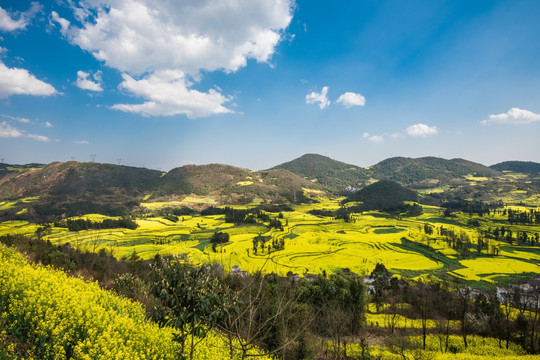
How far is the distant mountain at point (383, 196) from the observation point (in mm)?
157688

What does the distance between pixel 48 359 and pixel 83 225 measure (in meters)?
108

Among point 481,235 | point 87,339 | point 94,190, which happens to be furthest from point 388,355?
point 94,190

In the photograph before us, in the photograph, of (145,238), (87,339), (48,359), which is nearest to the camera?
(48,359)

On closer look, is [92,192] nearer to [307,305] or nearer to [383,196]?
[307,305]

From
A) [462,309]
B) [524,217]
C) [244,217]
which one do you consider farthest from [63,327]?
[524,217]

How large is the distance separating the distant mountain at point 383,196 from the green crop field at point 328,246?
38.3 meters

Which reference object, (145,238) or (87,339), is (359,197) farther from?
(87,339)

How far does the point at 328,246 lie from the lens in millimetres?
77500

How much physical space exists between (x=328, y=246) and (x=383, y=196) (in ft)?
379

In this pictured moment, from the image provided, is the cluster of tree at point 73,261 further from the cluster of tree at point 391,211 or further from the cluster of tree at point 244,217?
the cluster of tree at point 391,211

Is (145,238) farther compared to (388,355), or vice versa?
(145,238)

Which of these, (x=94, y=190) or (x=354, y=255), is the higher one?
(x=94, y=190)

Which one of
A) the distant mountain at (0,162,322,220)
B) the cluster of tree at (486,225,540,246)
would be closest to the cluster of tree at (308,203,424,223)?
the distant mountain at (0,162,322,220)

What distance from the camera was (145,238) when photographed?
276 ft
